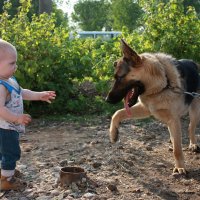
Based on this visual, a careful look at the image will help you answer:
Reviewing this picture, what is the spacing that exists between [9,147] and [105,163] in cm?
159

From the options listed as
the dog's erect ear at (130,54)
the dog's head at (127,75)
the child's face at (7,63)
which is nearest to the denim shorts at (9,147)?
the child's face at (7,63)

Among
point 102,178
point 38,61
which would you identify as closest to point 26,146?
point 102,178

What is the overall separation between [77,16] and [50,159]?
55.7m

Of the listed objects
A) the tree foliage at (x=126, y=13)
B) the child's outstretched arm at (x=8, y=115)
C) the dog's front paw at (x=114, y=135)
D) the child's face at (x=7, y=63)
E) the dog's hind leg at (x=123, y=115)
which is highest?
the tree foliage at (x=126, y=13)

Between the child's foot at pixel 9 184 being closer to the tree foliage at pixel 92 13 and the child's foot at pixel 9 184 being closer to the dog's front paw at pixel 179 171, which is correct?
the dog's front paw at pixel 179 171

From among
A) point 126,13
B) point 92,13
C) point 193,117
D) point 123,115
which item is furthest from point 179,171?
point 92,13

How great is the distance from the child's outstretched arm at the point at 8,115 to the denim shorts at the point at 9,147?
26 cm

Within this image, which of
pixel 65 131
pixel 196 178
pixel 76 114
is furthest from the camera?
pixel 76 114

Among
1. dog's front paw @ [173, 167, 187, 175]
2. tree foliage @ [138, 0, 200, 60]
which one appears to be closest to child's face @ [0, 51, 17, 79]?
dog's front paw @ [173, 167, 187, 175]

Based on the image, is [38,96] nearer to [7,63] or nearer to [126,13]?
[7,63]

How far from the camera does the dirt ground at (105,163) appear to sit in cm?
448

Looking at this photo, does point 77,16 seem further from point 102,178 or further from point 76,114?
point 102,178

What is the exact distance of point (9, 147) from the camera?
13.9ft

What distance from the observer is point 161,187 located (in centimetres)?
475
